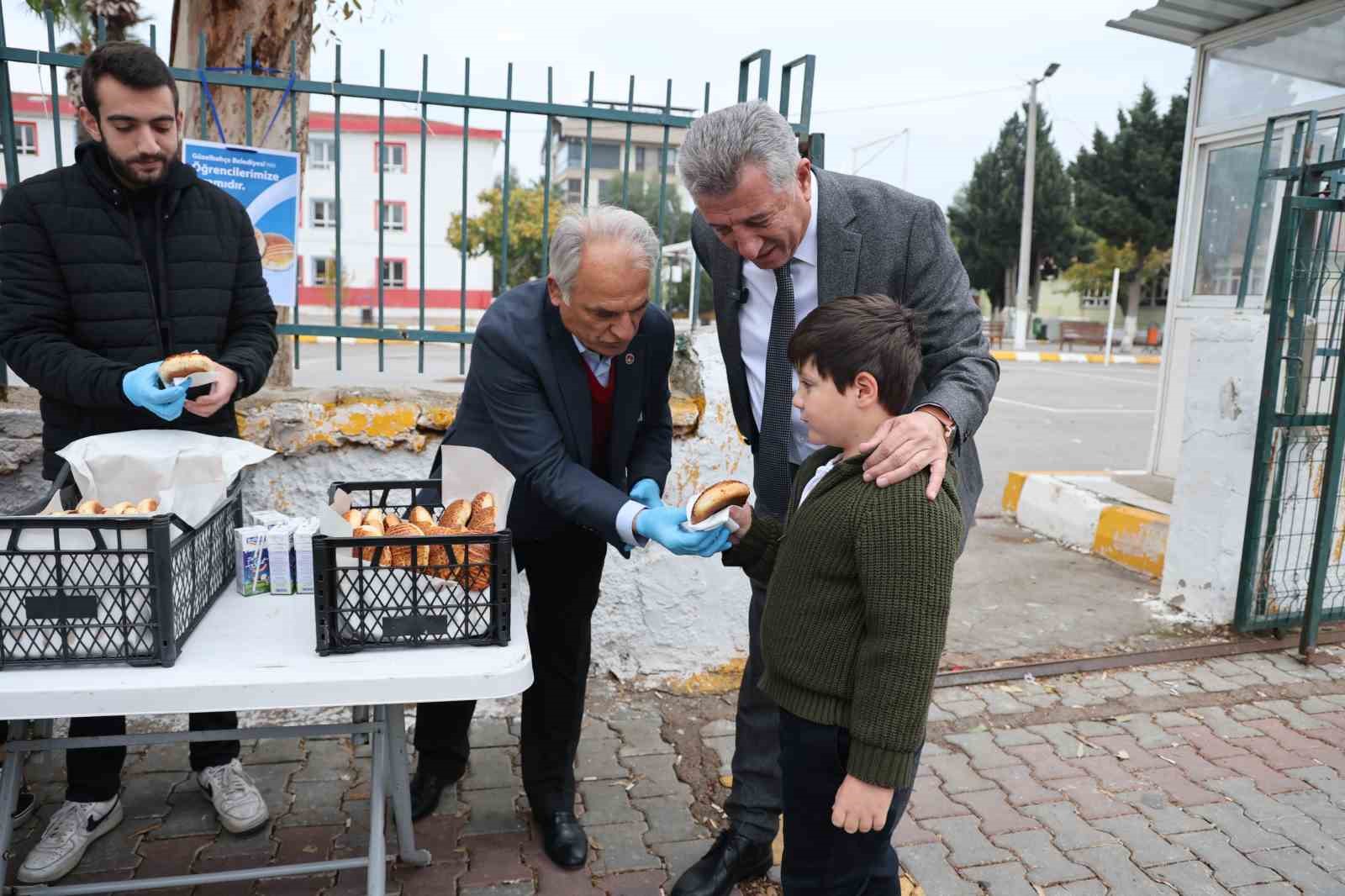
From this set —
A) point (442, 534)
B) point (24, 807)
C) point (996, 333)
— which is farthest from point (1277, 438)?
point (996, 333)

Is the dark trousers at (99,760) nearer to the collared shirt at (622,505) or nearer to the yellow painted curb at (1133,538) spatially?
the collared shirt at (622,505)

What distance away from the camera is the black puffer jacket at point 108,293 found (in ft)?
7.34

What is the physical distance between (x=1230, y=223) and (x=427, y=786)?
19.9ft

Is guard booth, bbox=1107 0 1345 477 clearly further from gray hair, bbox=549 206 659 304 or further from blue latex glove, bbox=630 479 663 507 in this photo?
gray hair, bbox=549 206 659 304

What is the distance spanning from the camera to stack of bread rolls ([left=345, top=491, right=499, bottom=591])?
1732 millimetres

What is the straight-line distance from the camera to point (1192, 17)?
6.00m

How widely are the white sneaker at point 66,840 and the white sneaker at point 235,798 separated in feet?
0.79

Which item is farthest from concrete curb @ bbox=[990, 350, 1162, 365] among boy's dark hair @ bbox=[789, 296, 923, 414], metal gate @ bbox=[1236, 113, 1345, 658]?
boy's dark hair @ bbox=[789, 296, 923, 414]

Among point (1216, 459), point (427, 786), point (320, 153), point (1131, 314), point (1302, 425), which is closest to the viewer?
point (427, 786)

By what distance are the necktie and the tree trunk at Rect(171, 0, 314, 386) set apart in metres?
2.42

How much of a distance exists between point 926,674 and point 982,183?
1573 inches

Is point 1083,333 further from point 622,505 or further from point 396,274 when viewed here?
point 622,505

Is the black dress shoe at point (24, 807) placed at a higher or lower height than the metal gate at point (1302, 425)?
lower

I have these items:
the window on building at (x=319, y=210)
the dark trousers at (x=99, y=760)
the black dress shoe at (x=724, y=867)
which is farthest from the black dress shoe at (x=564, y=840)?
the window on building at (x=319, y=210)
